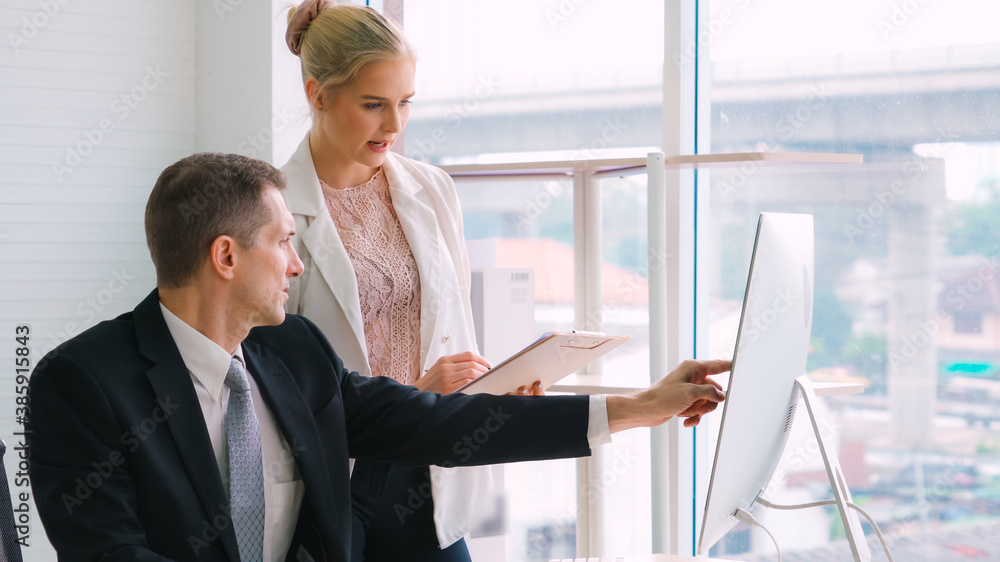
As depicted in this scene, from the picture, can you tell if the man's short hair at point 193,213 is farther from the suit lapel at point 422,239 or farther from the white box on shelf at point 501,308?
the white box on shelf at point 501,308

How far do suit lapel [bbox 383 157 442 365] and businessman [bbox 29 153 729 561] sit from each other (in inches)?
9.4

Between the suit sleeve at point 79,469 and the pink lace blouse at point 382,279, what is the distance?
0.62 m

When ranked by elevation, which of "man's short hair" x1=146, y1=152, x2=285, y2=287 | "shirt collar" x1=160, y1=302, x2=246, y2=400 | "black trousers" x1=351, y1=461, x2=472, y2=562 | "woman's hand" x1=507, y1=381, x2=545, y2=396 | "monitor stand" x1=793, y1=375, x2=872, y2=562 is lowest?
"black trousers" x1=351, y1=461, x2=472, y2=562

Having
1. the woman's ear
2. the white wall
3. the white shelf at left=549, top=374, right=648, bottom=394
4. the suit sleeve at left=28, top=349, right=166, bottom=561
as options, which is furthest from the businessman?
the white wall

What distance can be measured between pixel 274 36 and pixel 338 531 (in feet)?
5.95

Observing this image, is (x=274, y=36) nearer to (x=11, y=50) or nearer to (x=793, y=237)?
(x=11, y=50)

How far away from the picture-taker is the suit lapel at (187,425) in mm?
1169

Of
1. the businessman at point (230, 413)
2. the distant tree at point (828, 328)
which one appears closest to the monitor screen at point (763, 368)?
the businessman at point (230, 413)

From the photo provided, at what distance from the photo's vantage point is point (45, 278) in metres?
2.58

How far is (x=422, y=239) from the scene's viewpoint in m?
1.77

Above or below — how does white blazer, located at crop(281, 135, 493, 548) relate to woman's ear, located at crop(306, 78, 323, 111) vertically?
below

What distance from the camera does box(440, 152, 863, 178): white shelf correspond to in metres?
1.88

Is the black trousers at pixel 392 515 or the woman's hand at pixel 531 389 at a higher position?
the woman's hand at pixel 531 389

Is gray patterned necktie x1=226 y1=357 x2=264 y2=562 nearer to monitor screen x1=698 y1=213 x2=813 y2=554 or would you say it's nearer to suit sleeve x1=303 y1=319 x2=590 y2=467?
suit sleeve x1=303 y1=319 x2=590 y2=467
